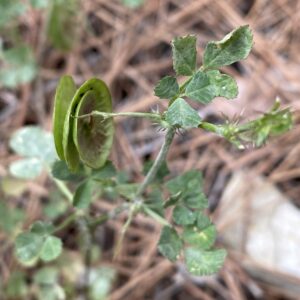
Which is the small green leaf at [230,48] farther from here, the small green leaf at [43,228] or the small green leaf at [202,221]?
the small green leaf at [43,228]

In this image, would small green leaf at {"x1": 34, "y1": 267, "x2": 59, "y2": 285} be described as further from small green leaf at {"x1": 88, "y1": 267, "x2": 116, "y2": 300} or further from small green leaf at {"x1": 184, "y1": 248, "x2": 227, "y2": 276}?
small green leaf at {"x1": 184, "y1": 248, "x2": 227, "y2": 276}

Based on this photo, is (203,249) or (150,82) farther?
(150,82)

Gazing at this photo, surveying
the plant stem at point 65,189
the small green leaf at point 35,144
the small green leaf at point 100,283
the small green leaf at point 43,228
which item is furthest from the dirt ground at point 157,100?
the small green leaf at point 43,228

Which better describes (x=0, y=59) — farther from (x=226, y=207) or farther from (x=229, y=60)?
(x=229, y=60)

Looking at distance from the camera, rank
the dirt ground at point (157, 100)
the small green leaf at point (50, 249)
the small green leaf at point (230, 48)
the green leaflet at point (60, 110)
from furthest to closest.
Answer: the dirt ground at point (157, 100) < the small green leaf at point (50, 249) < the green leaflet at point (60, 110) < the small green leaf at point (230, 48)

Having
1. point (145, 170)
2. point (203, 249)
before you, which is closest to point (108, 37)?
point (145, 170)
